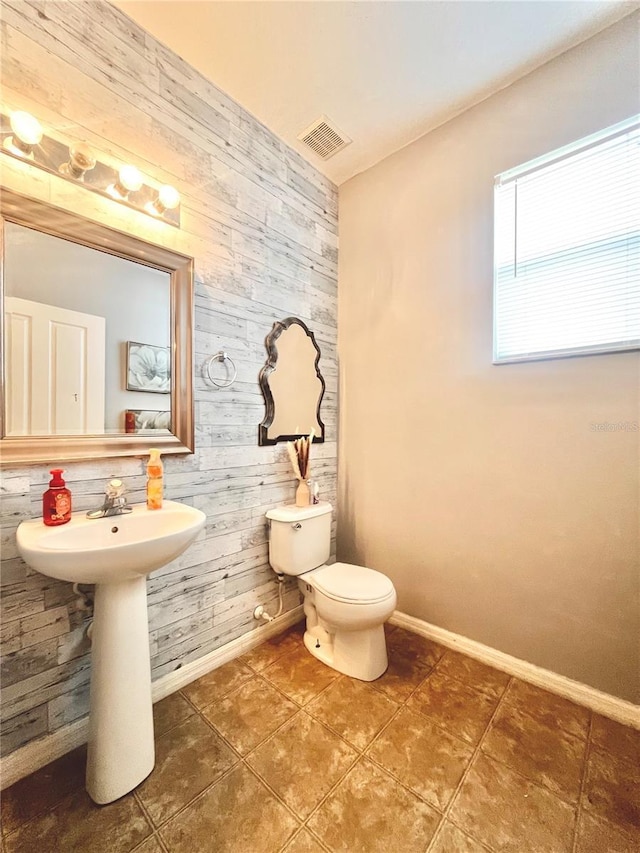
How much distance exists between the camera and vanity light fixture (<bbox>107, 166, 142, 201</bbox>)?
125 centimetres

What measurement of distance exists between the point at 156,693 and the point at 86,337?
147 cm

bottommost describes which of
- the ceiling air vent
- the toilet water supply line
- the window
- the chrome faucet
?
the toilet water supply line

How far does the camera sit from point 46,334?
3.76ft

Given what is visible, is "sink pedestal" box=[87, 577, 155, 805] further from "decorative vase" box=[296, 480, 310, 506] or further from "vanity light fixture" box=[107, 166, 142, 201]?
"vanity light fixture" box=[107, 166, 142, 201]

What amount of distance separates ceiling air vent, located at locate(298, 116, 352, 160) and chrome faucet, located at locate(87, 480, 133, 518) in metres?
2.02

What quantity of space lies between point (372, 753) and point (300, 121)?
9.31 feet

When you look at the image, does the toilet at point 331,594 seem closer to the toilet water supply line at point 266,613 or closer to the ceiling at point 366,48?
the toilet water supply line at point 266,613

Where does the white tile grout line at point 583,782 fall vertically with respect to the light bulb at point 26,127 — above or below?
below

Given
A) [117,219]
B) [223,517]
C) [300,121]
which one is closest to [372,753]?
[223,517]

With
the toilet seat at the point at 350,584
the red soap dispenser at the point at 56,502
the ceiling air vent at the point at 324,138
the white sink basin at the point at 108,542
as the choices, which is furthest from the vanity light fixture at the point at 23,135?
the toilet seat at the point at 350,584

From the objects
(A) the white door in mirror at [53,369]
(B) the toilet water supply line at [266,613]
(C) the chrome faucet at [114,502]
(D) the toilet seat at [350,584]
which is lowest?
(B) the toilet water supply line at [266,613]

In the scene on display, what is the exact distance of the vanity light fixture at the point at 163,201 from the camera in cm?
136

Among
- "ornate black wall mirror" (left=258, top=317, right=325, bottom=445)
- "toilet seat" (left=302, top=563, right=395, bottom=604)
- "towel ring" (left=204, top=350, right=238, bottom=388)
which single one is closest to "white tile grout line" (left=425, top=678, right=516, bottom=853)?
"toilet seat" (left=302, top=563, right=395, bottom=604)

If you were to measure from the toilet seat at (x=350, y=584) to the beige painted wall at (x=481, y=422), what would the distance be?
1.27 feet
